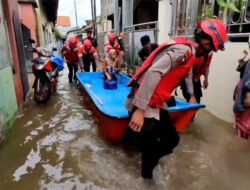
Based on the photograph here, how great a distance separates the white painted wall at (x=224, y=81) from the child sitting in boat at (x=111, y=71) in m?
2.39

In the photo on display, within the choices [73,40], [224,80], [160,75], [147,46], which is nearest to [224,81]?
[224,80]

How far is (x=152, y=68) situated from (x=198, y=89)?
2205mm

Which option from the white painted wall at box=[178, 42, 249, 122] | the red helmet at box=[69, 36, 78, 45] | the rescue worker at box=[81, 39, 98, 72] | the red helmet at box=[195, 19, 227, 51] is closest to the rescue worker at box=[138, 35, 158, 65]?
the white painted wall at box=[178, 42, 249, 122]

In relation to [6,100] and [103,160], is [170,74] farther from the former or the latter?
[6,100]

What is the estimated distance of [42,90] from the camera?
4.67 m

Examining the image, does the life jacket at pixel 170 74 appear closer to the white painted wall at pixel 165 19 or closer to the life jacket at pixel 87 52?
the white painted wall at pixel 165 19

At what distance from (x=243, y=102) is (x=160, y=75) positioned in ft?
6.67

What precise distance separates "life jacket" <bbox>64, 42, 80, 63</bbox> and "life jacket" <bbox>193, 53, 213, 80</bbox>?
4.38 m

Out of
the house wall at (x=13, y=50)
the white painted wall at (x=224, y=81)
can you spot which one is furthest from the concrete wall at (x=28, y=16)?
the white painted wall at (x=224, y=81)

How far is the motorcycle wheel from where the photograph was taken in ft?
15.3

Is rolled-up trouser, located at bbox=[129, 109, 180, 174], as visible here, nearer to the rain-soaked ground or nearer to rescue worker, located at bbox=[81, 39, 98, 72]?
the rain-soaked ground

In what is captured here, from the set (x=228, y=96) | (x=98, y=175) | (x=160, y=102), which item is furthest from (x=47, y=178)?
(x=228, y=96)

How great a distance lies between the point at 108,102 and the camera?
167 inches

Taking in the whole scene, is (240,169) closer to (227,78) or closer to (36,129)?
(227,78)
